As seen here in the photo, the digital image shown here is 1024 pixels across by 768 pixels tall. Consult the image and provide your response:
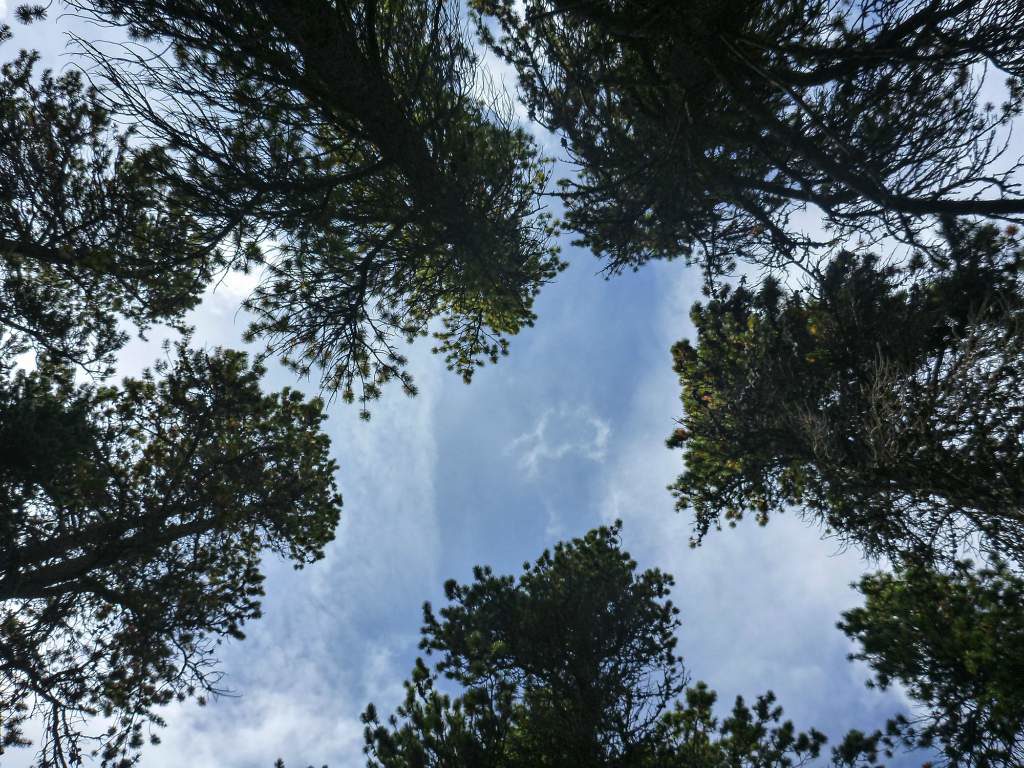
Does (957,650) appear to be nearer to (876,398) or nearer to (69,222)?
(876,398)

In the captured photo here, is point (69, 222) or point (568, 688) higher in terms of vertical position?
point (69, 222)

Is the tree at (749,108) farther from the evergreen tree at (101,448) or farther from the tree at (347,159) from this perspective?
the evergreen tree at (101,448)

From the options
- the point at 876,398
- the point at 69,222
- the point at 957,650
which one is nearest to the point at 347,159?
the point at 69,222

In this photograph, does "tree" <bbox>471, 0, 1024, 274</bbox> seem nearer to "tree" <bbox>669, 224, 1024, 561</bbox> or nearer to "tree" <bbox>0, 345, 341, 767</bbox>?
"tree" <bbox>669, 224, 1024, 561</bbox>

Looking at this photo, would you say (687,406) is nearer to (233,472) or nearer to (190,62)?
(233,472)

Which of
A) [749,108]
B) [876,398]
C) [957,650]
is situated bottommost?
[957,650]

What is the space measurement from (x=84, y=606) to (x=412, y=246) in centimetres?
792

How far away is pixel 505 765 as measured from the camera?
17.3ft

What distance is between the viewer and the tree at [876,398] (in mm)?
5383

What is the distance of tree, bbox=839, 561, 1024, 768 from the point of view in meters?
5.54

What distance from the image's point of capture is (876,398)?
17.7 feet

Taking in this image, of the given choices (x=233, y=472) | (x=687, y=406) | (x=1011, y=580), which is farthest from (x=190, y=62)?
(x=1011, y=580)

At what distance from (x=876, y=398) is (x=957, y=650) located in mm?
3816

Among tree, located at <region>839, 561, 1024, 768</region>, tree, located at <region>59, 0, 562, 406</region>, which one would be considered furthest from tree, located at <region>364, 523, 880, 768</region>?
tree, located at <region>59, 0, 562, 406</region>
